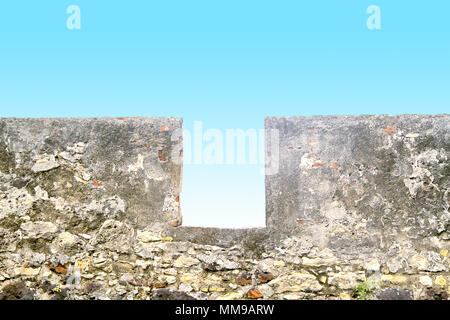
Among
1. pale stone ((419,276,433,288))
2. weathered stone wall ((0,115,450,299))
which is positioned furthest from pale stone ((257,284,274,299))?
pale stone ((419,276,433,288))

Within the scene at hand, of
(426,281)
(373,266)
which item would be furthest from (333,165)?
(426,281)

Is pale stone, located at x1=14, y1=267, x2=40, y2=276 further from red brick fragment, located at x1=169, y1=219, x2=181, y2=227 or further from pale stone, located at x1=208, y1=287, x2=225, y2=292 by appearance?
pale stone, located at x1=208, y1=287, x2=225, y2=292

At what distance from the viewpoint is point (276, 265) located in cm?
380

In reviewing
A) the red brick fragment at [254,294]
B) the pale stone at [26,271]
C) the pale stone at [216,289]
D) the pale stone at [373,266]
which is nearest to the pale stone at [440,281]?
the pale stone at [373,266]

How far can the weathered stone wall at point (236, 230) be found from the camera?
3.78m

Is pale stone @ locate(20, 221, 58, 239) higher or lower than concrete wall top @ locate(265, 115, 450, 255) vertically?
lower

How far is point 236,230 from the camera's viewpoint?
3.86 m

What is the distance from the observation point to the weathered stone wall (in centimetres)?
378

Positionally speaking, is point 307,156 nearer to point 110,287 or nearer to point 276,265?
point 276,265

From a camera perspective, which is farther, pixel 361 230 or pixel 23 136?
pixel 23 136

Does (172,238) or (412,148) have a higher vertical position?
(412,148)

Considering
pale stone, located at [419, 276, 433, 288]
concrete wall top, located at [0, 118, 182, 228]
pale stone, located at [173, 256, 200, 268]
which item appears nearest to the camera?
pale stone, located at [419, 276, 433, 288]
